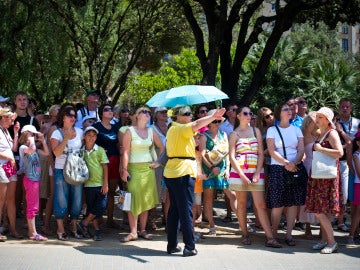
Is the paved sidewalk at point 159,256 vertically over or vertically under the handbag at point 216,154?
under

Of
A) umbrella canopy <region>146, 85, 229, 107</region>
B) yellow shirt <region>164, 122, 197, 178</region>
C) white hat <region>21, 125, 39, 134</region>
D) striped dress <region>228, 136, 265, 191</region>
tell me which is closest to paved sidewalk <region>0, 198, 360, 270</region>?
striped dress <region>228, 136, 265, 191</region>

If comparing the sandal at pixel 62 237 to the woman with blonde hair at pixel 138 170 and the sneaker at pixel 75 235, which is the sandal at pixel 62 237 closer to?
the sneaker at pixel 75 235

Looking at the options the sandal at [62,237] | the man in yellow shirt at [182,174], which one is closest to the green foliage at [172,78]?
the sandal at [62,237]

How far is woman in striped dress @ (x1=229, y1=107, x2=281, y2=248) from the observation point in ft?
26.9

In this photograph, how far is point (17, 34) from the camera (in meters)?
15.2

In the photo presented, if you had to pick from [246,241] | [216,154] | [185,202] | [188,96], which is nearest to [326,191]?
[246,241]

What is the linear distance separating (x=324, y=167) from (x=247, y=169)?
3.63 ft

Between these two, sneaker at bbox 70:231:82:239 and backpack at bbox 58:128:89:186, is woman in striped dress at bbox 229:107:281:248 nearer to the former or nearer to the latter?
backpack at bbox 58:128:89:186

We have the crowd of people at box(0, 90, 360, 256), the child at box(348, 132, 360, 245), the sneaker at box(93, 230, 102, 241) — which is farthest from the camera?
the sneaker at box(93, 230, 102, 241)

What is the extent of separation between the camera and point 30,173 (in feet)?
27.2

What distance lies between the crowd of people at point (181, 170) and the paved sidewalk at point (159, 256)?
0.66 feet

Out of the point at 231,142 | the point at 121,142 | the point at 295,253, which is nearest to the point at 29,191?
the point at 121,142

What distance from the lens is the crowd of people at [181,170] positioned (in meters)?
7.75

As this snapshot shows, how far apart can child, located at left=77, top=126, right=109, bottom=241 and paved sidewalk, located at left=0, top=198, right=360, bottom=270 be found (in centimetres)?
44
